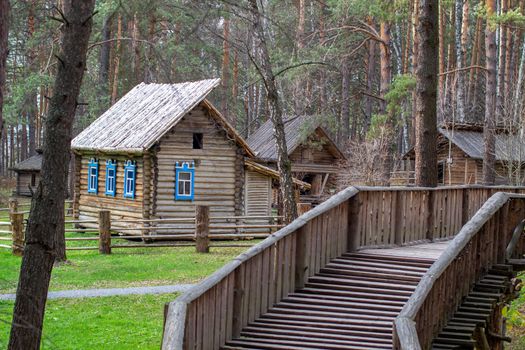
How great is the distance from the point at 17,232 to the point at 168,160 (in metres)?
7.16

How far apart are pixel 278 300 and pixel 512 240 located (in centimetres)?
424

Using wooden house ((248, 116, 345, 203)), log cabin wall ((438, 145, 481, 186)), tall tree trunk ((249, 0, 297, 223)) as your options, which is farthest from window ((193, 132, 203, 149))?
log cabin wall ((438, 145, 481, 186))

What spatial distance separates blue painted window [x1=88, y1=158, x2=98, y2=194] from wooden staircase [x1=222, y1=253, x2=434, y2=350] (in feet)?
68.8

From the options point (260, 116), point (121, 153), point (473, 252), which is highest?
point (260, 116)

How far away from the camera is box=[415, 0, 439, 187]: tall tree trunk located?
1677 centimetres

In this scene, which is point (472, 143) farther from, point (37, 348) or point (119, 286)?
point (37, 348)

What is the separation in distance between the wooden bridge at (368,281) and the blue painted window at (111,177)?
1821cm

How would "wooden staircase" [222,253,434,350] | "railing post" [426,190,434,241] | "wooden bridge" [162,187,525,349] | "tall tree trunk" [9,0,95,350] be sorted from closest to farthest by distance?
1. "tall tree trunk" [9,0,95,350]
2. "wooden bridge" [162,187,525,349]
3. "wooden staircase" [222,253,434,350]
4. "railing post" [426,190,434,241]

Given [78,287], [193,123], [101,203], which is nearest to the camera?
[78,287]

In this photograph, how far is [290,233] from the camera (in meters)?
11.8

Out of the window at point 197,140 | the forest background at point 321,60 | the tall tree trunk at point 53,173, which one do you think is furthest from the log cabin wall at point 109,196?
the tall tree trunk at point 53,173

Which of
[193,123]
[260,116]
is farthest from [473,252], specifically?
[260,116]

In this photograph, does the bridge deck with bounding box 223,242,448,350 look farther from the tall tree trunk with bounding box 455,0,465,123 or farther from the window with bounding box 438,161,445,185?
the tall tree trunk with bounding box 455,0,465,123

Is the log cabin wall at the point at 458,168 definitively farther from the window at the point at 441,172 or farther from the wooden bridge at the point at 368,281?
the wooden bridge at the point at 368,281
